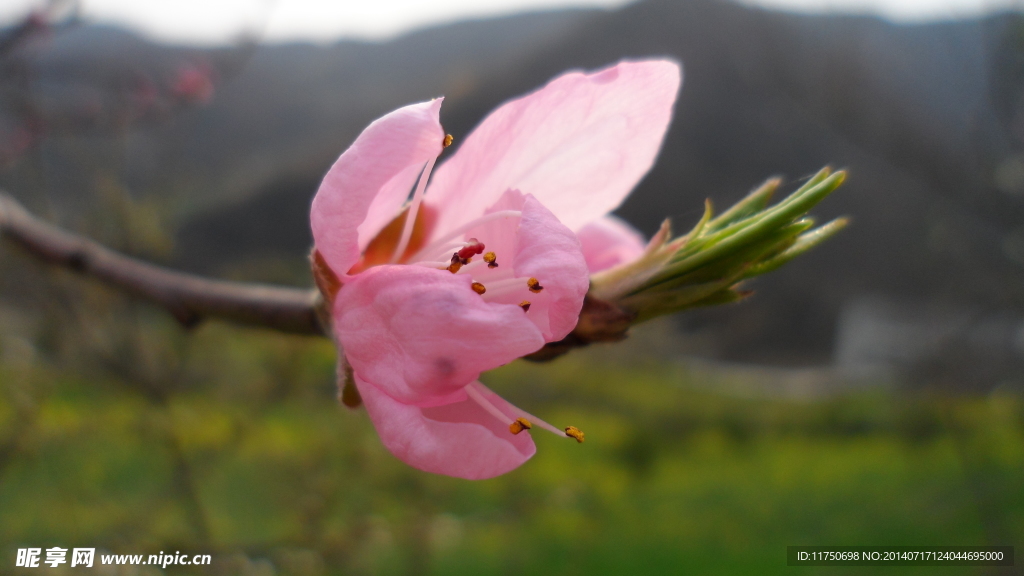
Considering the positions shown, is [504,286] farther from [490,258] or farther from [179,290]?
[179,290]

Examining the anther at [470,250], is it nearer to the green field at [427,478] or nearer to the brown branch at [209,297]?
the brown branch at [209,297]

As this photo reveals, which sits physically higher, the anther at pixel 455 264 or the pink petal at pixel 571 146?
the pink petal at pixel 571 146

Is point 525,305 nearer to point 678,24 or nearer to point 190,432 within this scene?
point 190,432

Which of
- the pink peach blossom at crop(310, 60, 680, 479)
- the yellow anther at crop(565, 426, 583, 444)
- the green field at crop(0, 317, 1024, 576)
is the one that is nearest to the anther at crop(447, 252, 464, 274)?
the pink peach blossom at crop(310, 60, 680, 479)

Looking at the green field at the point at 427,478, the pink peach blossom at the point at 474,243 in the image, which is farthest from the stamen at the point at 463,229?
the green field at the point at 427,478

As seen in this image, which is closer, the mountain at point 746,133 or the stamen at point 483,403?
the stamen at point 483,403

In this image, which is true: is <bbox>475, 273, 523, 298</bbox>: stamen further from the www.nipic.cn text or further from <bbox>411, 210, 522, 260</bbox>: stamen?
the www.nipic.cn text
